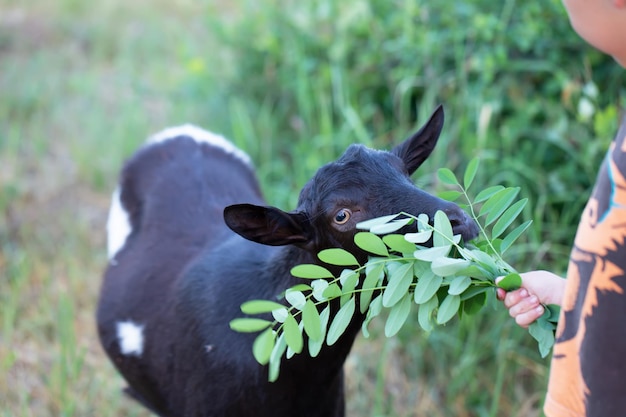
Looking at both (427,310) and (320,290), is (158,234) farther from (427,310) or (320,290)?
(427,310)

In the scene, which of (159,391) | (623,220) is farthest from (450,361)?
(623,220)

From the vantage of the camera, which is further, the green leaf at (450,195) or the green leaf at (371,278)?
the green leaf at (450,195)

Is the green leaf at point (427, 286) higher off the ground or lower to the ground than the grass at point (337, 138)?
higher

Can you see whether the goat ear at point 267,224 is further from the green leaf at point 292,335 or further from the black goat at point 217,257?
the green leaf at point 292,335

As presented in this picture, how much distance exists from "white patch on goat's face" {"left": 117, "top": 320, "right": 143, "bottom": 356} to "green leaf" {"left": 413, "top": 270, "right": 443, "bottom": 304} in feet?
4.69

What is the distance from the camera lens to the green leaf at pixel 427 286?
168cm

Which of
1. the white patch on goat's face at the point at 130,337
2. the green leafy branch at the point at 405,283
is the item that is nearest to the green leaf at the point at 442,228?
the green leafy branch at the point at 405,283

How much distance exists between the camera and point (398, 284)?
5.63 ft

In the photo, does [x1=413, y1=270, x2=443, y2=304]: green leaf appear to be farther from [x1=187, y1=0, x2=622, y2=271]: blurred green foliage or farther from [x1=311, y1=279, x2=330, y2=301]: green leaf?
[x1=187, y1=0, x2=622, y2=271]: blurred green foliage

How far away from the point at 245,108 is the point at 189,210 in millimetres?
2120

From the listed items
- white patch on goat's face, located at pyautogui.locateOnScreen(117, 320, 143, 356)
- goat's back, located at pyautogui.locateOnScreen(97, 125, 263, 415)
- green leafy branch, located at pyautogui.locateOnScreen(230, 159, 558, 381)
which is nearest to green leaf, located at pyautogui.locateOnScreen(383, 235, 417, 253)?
green leafy branch, located at pyautogui.locateOnScreen(230, 159, 558, 381)

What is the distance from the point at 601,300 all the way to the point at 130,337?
6.26 ft

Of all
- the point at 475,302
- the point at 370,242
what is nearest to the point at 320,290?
the point at 370,242

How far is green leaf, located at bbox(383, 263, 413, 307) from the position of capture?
1701 millimetres
